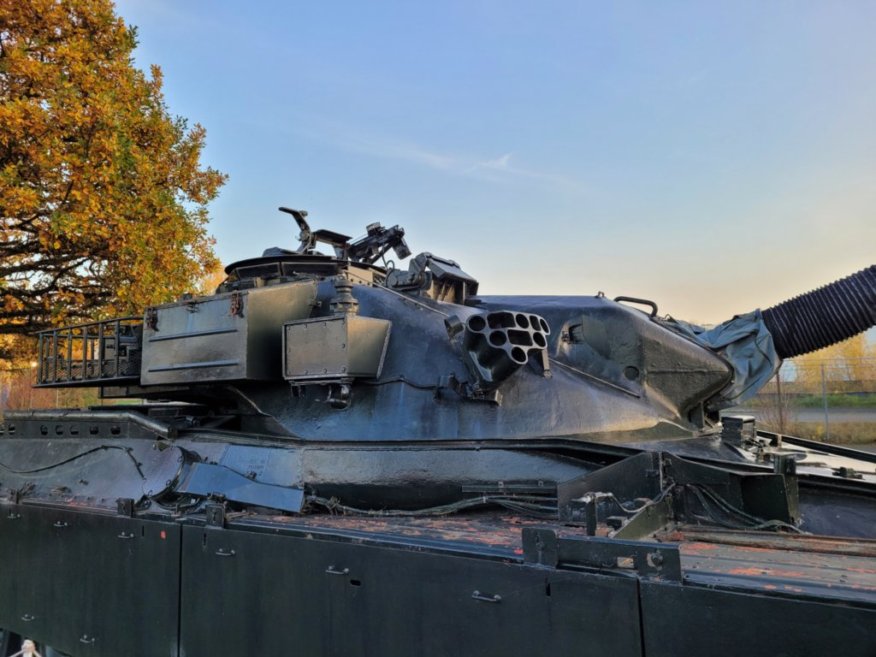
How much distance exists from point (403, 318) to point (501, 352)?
3.38ft

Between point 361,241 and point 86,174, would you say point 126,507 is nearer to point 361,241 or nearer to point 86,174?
point 361,241

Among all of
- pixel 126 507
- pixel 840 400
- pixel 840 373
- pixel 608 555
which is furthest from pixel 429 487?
pixel 840 400

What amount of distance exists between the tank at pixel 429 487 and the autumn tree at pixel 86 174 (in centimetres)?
781

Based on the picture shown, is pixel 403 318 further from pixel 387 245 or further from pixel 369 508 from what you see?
pixel 387 245

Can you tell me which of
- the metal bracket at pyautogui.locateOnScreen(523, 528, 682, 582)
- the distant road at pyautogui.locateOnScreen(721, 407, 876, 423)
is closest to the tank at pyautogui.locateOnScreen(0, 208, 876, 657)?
the metal bracket at pyautogui.locateOnScreen(523, 528, 682, 582)

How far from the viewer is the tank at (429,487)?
2.77 metres

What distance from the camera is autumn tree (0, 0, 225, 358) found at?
41.4 feet

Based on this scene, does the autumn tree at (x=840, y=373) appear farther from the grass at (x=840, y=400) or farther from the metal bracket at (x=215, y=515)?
the metal bracket at (x=215, y=515)

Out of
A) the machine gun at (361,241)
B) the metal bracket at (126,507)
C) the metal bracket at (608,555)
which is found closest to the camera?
the metal bracket at (608,555)

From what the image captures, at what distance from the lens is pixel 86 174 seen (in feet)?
42.7

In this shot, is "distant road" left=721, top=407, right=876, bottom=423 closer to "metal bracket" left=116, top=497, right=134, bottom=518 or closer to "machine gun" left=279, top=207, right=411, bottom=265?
"machine gun" left=279, top=207, right=411, bottom=265

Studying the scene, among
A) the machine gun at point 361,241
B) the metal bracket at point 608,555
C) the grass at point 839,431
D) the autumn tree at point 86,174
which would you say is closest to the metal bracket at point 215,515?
the metal bracket at point 608,555

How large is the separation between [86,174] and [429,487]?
11.8 metres

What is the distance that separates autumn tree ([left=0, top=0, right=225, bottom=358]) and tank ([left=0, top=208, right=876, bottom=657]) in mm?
7811
